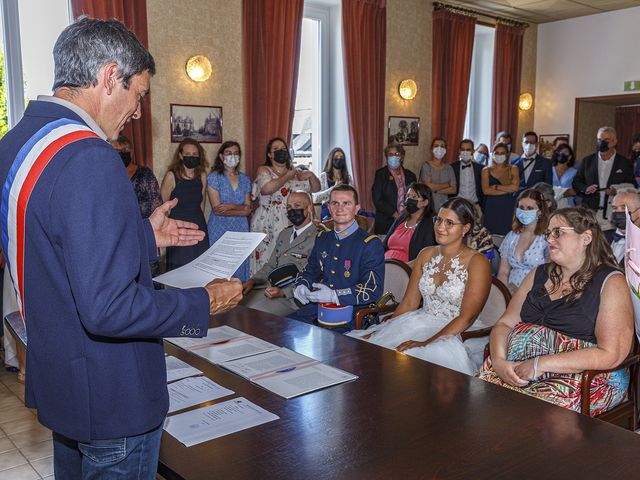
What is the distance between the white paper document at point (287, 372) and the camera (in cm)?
192

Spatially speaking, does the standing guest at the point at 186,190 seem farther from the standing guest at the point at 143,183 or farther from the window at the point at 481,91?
the window at the point at 481,91

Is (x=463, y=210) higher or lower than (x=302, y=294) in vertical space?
higher

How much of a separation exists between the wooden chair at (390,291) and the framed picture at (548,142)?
598 centimetres

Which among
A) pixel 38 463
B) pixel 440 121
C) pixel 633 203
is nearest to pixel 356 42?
pixel 440 121

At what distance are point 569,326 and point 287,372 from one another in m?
1.22

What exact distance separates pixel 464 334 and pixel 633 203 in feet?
5.52

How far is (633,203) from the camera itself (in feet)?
12.7

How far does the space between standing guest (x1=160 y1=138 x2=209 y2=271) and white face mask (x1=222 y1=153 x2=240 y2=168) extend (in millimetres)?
234

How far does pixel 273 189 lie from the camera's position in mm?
5816

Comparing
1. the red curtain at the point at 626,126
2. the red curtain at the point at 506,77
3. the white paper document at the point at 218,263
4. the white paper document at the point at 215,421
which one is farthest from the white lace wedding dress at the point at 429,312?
the red curtain at the point at 626,126

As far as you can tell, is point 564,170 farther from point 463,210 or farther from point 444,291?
point 444,291

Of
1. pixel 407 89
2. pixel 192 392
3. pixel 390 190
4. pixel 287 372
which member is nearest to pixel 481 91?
pixel 407 89

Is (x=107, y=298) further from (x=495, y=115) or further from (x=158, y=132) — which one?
(x=495, y=115)

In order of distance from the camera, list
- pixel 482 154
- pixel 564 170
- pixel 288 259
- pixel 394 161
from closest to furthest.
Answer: pixel 288 259 < pixel 394 161 < pixel 564 170 < pixel 482 154
